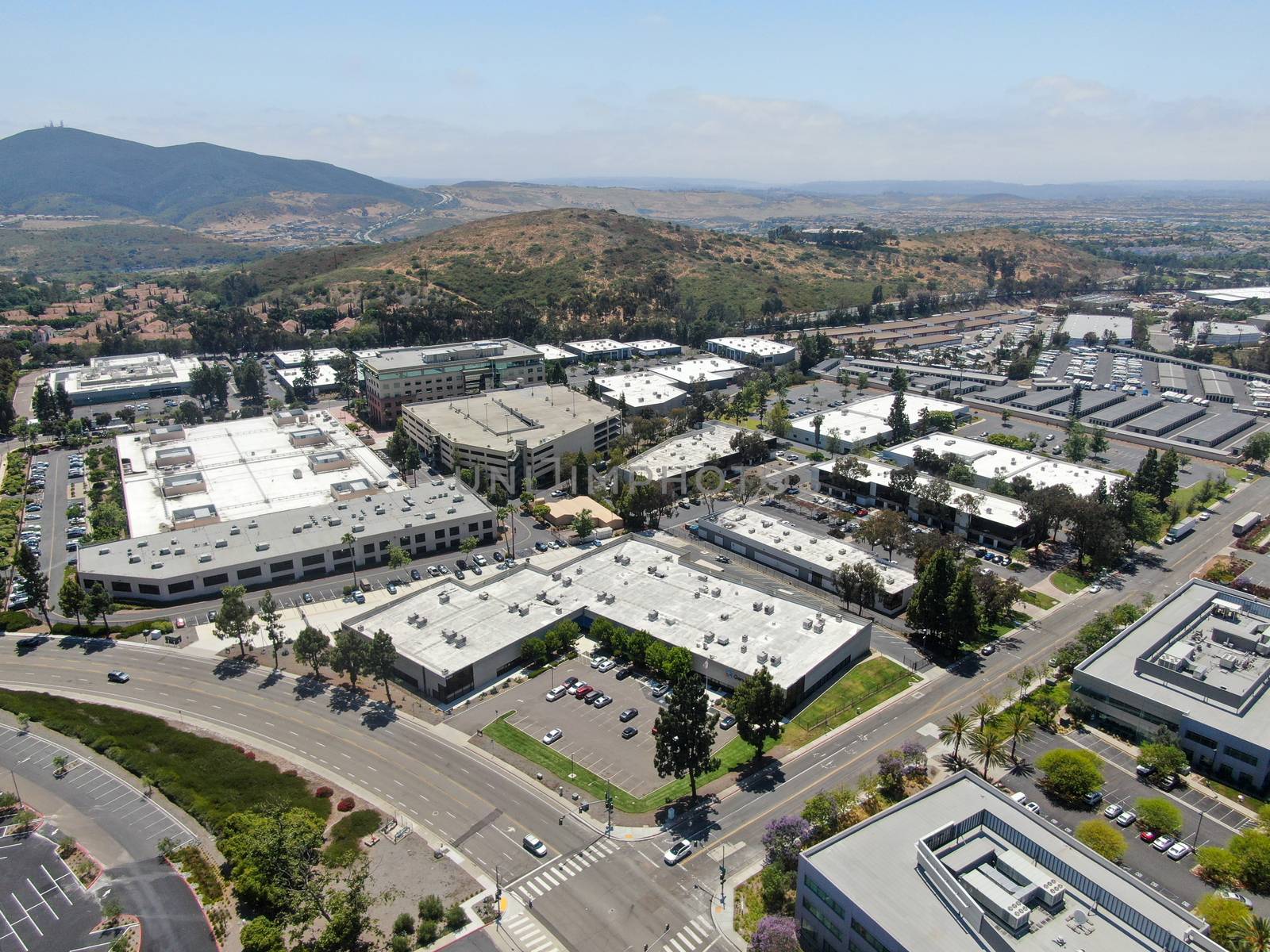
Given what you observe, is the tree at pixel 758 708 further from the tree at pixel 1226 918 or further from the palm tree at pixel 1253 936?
the palm tree at pixel 1253 936

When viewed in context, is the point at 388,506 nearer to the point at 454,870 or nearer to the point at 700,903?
the point at 454,870

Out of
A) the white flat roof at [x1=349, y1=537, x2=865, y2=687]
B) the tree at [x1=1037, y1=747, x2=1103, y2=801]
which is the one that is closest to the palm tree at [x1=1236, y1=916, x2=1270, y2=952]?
the tree at [x1=1037, y1=747, x2=1103, y2=801]

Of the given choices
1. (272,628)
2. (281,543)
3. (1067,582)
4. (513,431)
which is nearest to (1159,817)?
(1067,582)

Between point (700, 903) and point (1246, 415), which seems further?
point (1246, 415)

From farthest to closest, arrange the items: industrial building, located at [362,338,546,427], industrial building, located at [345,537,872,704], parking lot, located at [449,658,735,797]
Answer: industrial building, located at [362,338,546,427], industrial building, located at [345,537,872,704], parking lot, located at [449,658,735,797]

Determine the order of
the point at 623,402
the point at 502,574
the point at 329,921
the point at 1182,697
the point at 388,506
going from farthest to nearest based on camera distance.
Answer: the point at 623,402 < the point at 388,506 < the point at 502,574 < the point at 1182,697 < the point at 329,921

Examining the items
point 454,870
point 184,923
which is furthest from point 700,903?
point 184,923

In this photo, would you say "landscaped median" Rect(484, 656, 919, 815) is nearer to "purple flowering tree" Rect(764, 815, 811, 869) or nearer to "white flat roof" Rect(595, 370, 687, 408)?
"purple flowering tree" Rect(764, 815, 811, 869)
